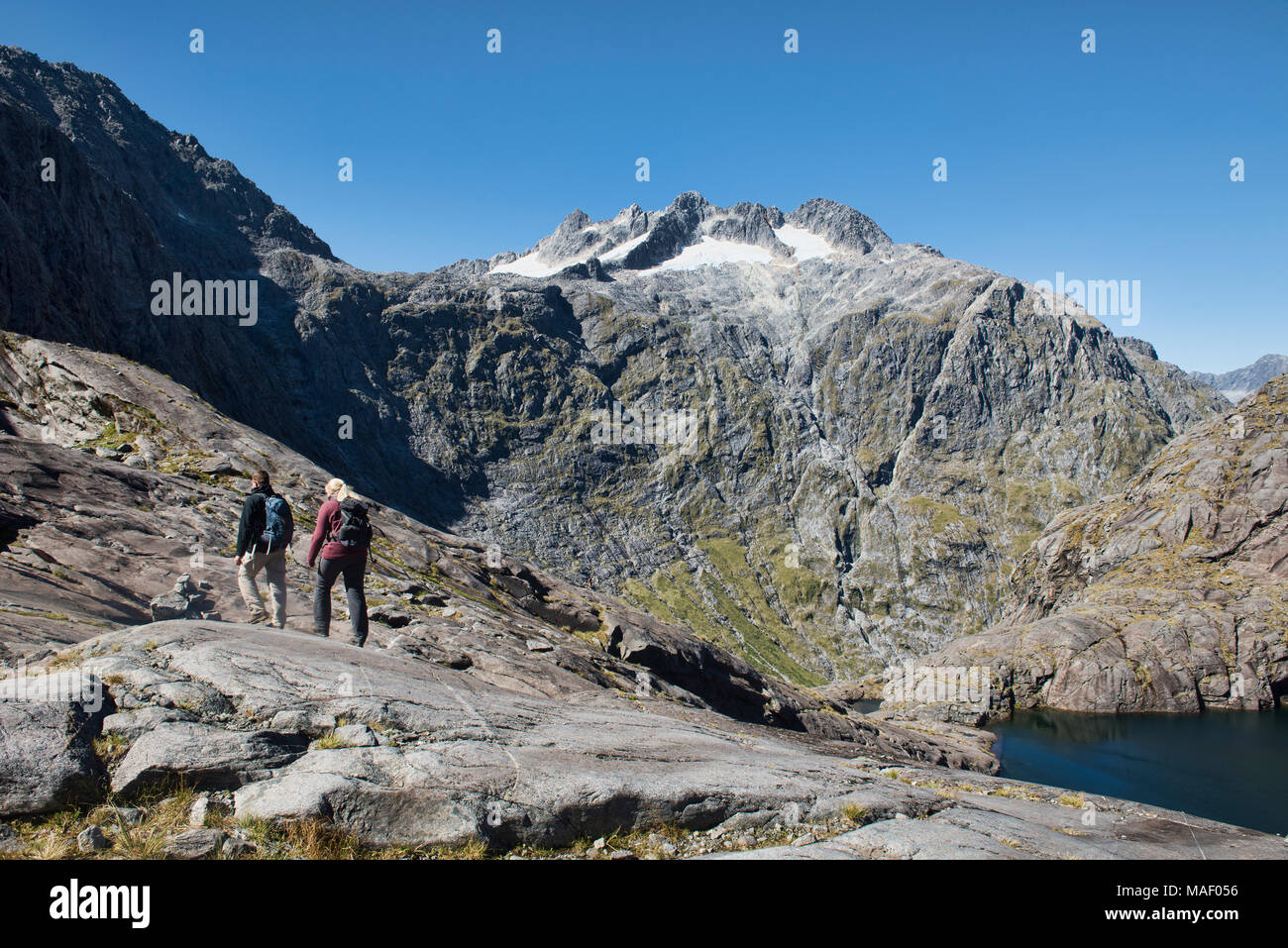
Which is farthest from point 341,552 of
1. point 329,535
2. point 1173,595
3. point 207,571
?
point 1173,595

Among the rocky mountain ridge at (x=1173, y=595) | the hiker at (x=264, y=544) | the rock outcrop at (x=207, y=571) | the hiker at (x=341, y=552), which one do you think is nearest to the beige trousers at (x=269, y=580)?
the hiker at (x=264, y=544)

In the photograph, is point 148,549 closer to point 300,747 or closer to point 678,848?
point 300,747

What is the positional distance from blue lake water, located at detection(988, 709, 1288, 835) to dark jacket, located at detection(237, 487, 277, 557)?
8437 centimetres

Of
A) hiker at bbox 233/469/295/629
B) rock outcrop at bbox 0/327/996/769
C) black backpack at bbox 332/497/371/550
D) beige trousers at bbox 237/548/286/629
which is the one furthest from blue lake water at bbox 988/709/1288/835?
hiker at bbox 233/469/295/629

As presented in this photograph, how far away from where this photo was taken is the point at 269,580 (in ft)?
62.0

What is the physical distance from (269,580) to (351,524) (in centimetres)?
280

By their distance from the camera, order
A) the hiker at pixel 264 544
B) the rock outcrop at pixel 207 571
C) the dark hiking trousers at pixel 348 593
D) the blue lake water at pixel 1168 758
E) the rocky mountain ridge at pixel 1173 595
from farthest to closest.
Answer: the rocky mountain ridge at pixel 1173 595, the blue lake water at pixel 1168 758, the rock outcrop at pixel 207 571, the dark hiking trousers at pixel 348 593, the hiker at pixel 264 544

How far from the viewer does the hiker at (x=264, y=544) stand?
18.4 m

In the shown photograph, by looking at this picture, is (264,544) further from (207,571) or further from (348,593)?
(207,571)

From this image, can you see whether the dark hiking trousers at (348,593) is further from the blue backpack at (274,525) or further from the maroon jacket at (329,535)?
the blue backpack at (274,525)

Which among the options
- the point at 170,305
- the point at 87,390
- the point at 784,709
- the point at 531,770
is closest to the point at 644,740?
the point at 531,770

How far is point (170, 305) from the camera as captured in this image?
156750mm
